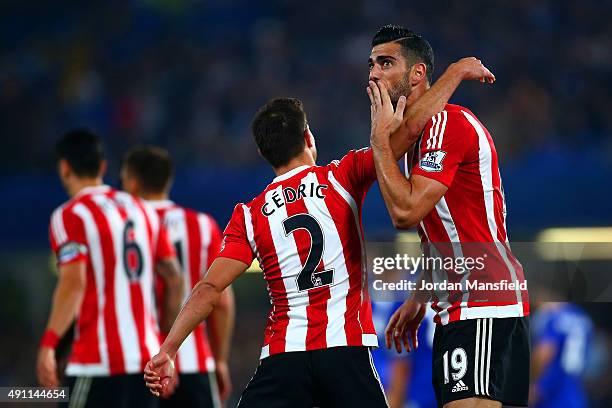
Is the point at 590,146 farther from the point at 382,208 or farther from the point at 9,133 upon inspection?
the point at 9,133

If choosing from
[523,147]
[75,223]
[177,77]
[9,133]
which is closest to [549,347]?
[75,223]

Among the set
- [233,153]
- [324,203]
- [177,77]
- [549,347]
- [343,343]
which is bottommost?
[549,347]

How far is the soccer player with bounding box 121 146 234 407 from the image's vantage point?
6137 mm

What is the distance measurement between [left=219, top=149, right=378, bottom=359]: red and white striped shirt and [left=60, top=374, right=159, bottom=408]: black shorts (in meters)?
1.94

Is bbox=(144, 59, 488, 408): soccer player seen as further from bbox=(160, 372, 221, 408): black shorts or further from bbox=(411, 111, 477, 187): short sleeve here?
bbox=(160, 372, 221, 408): black shorts

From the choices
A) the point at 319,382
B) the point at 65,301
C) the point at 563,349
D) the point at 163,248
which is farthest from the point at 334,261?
the point at 563,349

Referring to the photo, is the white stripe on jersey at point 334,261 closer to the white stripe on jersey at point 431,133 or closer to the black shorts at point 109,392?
the white stripe on jersey at point 431,133

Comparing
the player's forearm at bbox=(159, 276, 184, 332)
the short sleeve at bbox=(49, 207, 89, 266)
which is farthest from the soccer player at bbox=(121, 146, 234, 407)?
the short sleeve at bbox=(49, 207, 89, 266)

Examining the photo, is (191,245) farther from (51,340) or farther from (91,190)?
(51,340)

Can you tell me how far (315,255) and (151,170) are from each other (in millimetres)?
2844

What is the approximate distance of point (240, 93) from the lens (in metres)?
13.5

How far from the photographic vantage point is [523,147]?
1151 cm

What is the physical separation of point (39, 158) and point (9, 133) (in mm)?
752

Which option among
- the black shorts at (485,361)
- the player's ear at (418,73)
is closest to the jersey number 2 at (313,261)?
the black shorts at (485,361)
